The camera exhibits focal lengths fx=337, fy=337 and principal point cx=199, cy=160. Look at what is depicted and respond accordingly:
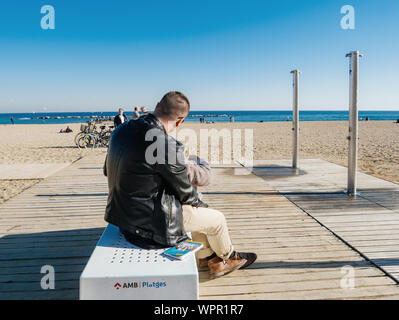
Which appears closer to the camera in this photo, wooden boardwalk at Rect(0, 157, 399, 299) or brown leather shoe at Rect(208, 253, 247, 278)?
wooden boardwalk at Rect(0, 157, 399, 299)

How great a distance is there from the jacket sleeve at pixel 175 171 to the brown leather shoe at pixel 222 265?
2.69 ft

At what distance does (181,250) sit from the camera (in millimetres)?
2125

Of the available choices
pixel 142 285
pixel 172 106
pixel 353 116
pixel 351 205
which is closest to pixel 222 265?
pixel 142 285

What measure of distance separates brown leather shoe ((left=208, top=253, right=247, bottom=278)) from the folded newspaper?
57 centimetres

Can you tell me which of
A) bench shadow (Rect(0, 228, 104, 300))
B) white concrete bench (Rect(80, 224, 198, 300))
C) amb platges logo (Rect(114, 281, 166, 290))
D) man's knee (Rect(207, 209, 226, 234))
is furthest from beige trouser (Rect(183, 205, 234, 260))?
bench shadow (Rect(0, 228, 104, 300))

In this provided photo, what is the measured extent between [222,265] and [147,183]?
43.1 inches

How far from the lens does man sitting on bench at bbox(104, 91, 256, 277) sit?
2043mm

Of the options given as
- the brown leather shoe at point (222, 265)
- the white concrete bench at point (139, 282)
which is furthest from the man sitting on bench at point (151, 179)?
the brown leather shoe at point (222, 265)

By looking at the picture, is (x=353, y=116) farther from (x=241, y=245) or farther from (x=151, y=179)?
(x=151, y=179)

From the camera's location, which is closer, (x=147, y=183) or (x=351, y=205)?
(x=147, y=183)

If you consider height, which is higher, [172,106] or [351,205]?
[172,106]

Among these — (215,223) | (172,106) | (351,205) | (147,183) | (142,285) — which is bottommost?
(351,205)

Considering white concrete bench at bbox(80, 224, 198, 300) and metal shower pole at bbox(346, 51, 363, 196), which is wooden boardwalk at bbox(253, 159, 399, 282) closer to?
metal shower pole at bbox(346, 51, 363, 196)
